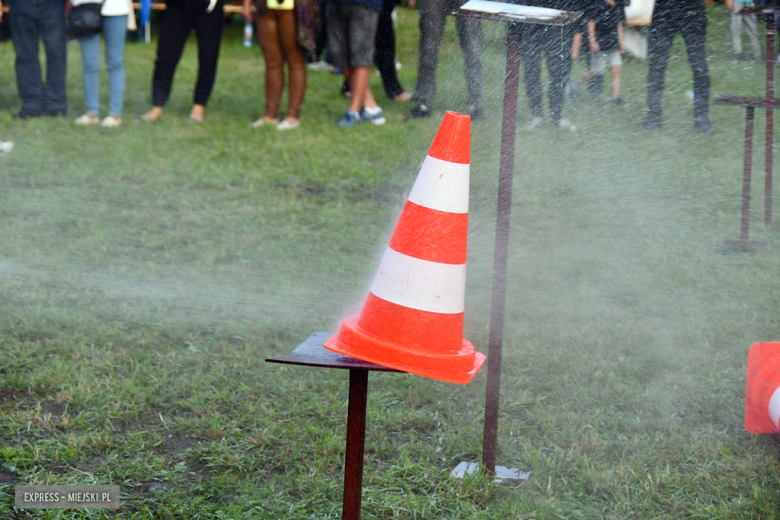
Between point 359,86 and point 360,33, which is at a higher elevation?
point 360,33

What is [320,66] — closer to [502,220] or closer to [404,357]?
[502,220]

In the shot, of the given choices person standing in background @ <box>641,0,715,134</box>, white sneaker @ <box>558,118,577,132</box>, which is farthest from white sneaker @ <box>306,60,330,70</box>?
person standing in background @ <box>641,0,715,134</box>

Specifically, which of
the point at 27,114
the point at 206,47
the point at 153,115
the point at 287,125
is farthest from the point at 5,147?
the point at 287,125

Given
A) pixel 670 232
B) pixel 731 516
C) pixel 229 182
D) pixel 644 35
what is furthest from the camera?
pixel 644 35

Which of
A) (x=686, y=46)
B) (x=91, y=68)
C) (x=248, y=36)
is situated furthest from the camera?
(x=248, y=36)

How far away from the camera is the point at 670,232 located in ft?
14.7

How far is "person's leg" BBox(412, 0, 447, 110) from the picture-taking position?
18.0 ft

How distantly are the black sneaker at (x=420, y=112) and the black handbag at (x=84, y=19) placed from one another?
2.62m

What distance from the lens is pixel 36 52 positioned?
690cm

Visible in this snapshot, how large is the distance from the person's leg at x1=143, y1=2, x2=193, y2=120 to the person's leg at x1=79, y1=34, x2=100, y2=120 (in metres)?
0.44

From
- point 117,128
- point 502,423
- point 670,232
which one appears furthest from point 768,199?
point 117,128

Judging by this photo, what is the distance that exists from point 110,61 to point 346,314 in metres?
4.31

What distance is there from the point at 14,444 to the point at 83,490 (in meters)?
0.38

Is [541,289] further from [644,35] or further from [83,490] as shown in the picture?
[644,35]
